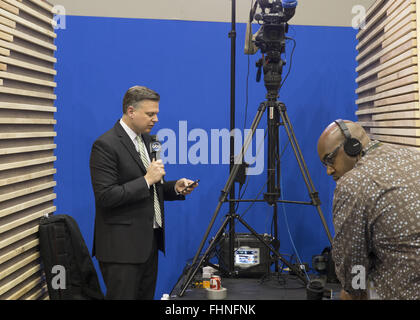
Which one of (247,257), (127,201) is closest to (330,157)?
(127,201)

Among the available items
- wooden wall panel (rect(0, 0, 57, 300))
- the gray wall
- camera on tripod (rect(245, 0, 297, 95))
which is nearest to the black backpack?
wooden wall panel (rect(0, 0, 57, 300))

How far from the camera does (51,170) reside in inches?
121

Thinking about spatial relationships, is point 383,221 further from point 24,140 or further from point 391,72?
point 24,140

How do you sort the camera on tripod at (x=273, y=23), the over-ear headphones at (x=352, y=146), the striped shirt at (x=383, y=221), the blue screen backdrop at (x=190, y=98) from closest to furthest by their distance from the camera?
1. the striped shirt at (x=383, y=221)
2. the over-ear headphones at (x=352, y=146)
3. the camera on tripod at (x=273, y=23)
4. the blue screen backdrop at (x=190, y=98)

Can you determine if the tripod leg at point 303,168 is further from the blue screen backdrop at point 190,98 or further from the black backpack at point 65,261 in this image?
the black backpack at point 65,261

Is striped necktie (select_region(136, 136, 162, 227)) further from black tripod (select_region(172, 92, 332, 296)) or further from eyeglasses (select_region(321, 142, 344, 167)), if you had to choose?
eyeglasses (select_region(321, 142, 344, 167))

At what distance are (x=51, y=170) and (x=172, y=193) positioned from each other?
100cm

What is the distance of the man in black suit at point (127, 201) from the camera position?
2.42m

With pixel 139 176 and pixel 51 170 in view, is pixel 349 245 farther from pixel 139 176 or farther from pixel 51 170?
pixel 51 170

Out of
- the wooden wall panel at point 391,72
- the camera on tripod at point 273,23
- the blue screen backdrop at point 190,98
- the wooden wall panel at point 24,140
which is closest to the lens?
the wooden wall panel at point 24,140

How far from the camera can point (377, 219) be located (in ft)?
4.92

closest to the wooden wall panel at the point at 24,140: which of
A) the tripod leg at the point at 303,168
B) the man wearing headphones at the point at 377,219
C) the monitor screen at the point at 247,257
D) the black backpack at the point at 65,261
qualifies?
the black backpack at the point at 65,261

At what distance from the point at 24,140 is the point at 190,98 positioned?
5.82ft

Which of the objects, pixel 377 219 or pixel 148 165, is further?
pixel 148 165
